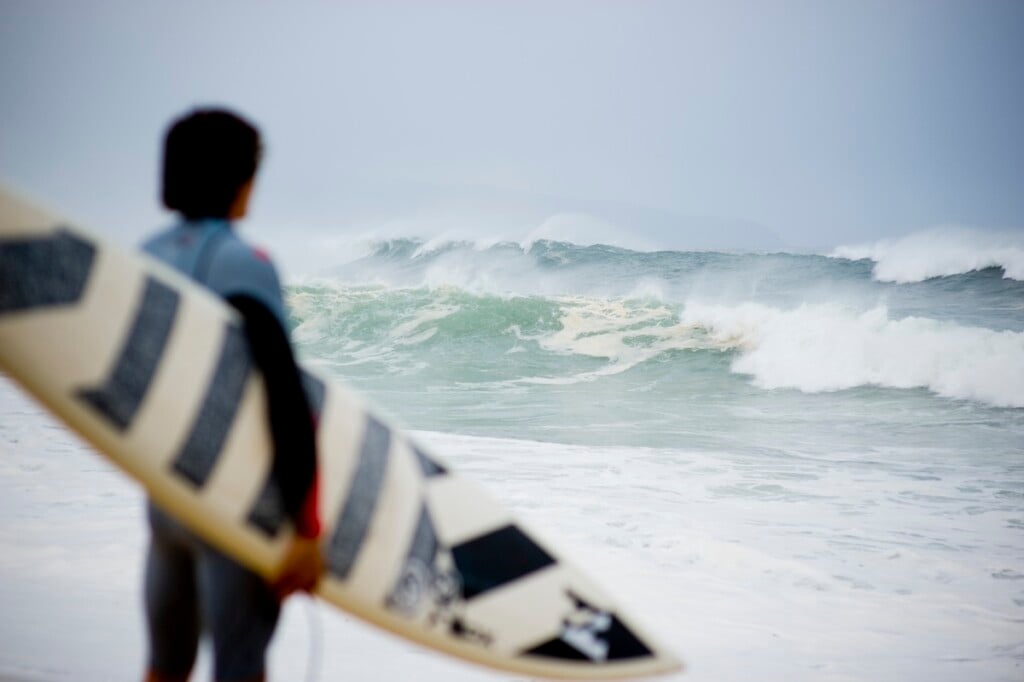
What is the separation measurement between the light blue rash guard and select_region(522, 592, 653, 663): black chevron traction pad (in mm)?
743

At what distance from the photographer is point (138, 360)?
3.66ft

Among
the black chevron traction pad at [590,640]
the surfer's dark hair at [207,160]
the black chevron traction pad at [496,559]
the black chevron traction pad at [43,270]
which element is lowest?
the black chevron traction pad at [590,640]

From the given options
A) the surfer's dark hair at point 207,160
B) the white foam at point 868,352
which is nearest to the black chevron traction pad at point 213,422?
the surfer's dark hair at point 207,160

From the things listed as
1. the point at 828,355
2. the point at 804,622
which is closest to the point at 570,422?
the point at 804,622

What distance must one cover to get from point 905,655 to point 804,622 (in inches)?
12.8

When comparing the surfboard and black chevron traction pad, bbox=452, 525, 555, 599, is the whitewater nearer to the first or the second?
the surfboard

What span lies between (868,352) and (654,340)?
10.5 feet

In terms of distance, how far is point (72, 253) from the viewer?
1.10 metres

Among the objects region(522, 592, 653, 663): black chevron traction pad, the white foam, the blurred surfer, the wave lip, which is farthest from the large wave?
the blurred surfer

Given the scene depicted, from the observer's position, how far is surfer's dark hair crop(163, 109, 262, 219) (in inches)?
45.3

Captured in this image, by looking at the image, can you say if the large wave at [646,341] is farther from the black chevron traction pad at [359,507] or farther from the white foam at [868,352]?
the black chevron traction pad at [359,507]

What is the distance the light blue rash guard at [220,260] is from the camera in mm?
1114

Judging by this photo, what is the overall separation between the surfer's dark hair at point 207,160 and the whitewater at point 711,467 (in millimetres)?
607

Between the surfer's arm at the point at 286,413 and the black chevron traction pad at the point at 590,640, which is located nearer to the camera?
the surfer's arm at the point at 286,413
